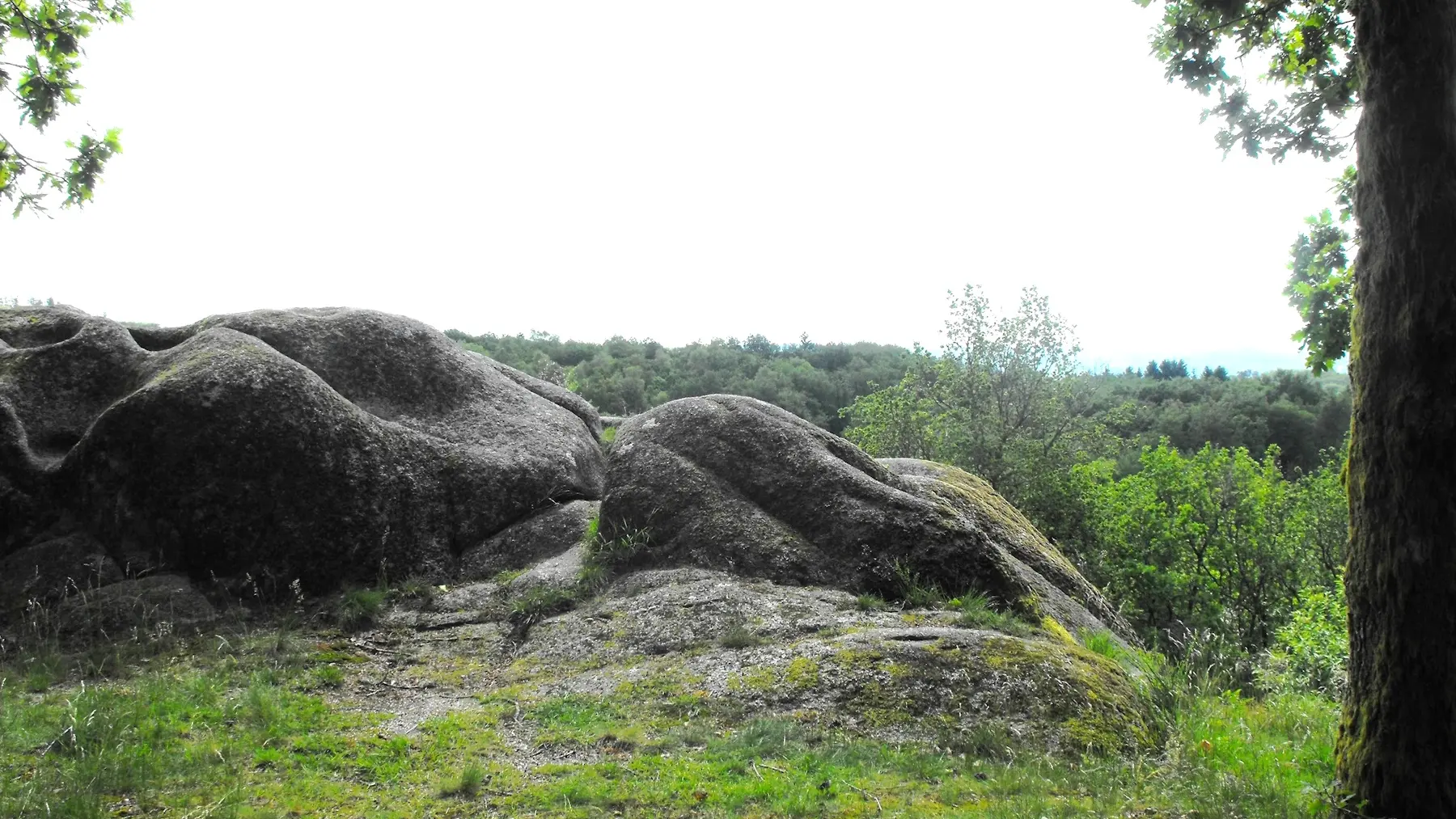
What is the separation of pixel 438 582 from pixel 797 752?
20.0ft

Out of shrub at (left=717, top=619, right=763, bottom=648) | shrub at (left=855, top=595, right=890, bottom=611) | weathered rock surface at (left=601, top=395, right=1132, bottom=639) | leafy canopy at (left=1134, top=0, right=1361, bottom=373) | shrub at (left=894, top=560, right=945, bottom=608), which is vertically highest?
leafy canopy at (left=1134, top=0, right=1361, bottom=373)

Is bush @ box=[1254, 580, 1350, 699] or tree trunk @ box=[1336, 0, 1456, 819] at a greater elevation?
tree trunk @ box=[1336, 0, 1456, 819]

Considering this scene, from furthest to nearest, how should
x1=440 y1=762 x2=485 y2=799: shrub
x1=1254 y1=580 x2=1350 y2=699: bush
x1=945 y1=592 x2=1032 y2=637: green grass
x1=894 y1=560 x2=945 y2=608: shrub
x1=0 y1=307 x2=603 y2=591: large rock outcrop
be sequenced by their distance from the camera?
x1=0 y1=307 x2=603 y2=591: large rock outcrop → x1=894 y1=560 x2=945 y2=608: shrub → x1=945 y1=592 x2=1032 y2=637: green grass → x1=1254 y1=580 x2=1350 y2=699: bush → x1=440 y1=762 x2=485 y2=799: shrub

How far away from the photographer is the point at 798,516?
10352 mm

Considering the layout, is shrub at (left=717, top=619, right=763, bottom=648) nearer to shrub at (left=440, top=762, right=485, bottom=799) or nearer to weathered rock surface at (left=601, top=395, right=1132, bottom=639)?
weathered rock surface at (left=601, top=395, right=1132, bottom=639)

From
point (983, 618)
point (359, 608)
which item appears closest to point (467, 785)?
point (359, 608)

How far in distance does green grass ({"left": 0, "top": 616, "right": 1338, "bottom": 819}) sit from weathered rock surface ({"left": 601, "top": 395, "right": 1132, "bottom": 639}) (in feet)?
8.46

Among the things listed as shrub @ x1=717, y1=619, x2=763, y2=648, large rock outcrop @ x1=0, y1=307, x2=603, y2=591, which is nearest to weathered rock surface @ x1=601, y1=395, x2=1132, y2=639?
shrub @ x1=717, y1=619, x2=763, y2=648

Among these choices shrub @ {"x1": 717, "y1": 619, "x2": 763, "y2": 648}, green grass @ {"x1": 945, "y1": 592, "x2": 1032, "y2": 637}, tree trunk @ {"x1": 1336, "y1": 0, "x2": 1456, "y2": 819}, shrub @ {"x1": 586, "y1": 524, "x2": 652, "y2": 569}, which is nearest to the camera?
tree trunk @ {"x1": 1336, "y1": 0, "x2": 1456, "y2": 819}

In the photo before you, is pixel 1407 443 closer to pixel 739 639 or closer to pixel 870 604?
pixel 870 604

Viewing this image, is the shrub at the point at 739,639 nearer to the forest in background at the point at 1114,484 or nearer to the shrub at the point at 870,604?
the shrub at the point at 870,604

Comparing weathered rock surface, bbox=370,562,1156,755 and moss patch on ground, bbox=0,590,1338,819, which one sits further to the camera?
weathered rock surface, bbox=370,562,1156,755

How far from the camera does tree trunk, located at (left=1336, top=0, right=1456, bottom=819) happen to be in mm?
4555

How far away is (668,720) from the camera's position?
6832 millimetres
